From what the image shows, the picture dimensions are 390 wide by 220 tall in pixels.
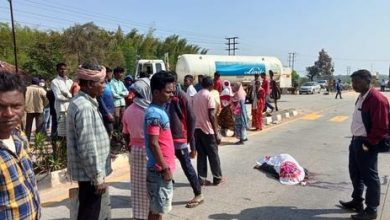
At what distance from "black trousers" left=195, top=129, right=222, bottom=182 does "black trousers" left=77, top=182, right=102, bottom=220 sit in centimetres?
295

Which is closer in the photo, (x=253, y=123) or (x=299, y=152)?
(x=299, y=152)

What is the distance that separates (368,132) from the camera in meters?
5.07

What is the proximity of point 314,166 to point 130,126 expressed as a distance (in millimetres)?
4588

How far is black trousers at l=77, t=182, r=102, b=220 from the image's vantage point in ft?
12.4

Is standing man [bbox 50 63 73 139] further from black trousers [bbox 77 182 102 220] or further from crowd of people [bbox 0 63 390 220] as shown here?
black trousers [bbox 77 182 102 220]

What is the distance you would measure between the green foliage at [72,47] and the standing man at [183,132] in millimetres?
24881

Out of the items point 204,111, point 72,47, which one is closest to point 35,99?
point 204,111

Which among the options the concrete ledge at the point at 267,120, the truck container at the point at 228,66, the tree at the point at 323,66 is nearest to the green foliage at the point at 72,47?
the truck container at the point at 228,66

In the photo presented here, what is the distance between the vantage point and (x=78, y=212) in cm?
386

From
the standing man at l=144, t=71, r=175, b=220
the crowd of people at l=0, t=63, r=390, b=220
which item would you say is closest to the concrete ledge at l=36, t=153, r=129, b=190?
the crowd of people at l=0, t=63, r=390, b=220

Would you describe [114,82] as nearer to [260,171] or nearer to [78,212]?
[260,171]

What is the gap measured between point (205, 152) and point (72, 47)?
110ft

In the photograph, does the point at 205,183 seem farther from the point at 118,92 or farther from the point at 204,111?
the point at 118,92

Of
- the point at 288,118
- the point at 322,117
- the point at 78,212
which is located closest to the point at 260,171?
the point at 78,212
